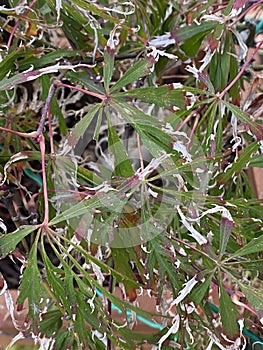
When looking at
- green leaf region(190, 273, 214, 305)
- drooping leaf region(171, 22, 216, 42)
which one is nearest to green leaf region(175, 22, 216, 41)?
drooping leaf region(171, 22, 216, 42)

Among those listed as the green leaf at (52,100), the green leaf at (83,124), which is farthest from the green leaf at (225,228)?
the green leaf at (52,100)

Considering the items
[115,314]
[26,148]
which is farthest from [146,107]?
[115,314]

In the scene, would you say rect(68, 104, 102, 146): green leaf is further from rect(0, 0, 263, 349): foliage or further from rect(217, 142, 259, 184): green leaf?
rect(217, 142, 259, 184): green leaf

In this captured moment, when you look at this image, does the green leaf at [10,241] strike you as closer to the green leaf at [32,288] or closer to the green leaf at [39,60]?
the green leaf at [32,288]

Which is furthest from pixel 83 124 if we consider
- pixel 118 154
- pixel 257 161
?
pixel 257 161

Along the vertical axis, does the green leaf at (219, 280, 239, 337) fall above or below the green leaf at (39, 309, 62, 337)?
above

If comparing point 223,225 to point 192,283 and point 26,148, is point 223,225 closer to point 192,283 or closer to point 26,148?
point 192,283
